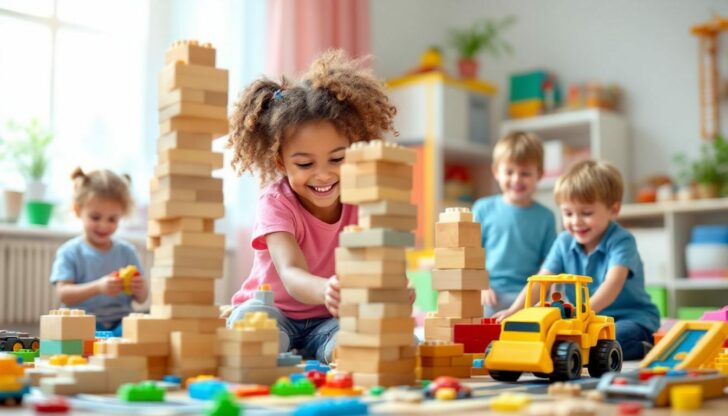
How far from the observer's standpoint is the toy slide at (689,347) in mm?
1684

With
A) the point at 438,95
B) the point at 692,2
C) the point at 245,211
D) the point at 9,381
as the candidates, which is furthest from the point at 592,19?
the point at 9,381

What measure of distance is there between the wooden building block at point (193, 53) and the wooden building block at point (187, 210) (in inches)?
10.0

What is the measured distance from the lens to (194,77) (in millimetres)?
1507

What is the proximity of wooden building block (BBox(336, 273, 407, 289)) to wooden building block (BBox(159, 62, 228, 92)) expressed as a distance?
413 mm

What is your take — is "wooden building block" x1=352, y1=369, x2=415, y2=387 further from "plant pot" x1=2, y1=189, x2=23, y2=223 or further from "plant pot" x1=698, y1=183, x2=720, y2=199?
"plant pot" x1=698, y1=183, x2=720, y2=199

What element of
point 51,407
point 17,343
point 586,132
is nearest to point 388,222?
point 51,407

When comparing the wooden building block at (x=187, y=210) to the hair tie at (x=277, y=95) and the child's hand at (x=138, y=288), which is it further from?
the child's hand at (x=138, y=288)

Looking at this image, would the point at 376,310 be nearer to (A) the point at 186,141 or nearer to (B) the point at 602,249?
(A) the point at 186,141

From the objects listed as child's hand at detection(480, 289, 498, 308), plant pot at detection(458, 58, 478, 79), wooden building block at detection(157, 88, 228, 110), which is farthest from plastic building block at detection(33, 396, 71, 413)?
plant pot at detection(458, 58, 478, 79)

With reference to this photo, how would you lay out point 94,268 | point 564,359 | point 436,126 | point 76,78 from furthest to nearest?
point 436,126, point 76,78, point 94,268, point 564,359

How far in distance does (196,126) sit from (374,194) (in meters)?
0.35

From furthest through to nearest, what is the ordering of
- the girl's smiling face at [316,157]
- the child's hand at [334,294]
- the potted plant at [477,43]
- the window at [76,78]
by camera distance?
the potted plant at [477,43]
the window at [76,78]
the girl's smiling face at [316,157]
the child's hand at [334,294]

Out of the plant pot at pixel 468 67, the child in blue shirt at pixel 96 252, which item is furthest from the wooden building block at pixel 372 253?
the plant pot at pixel 468 67

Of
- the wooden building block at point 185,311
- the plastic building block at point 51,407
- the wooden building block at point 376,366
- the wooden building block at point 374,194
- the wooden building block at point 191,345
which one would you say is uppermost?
the wooden building block at point 374,194
